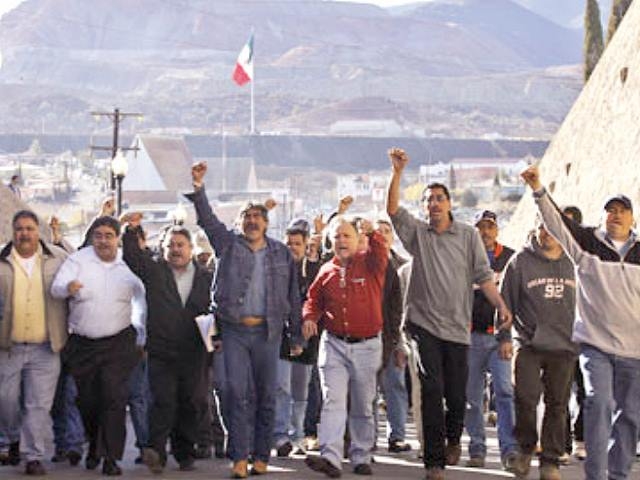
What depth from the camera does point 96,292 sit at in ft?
32.4

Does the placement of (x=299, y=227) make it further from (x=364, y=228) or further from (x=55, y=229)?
(x=55, y=229)

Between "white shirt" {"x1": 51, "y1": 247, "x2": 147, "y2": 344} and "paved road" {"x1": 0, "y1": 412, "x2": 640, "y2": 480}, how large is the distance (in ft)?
2.86

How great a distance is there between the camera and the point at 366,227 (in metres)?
10.1

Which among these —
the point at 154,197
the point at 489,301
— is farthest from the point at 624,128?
the point at 154,197

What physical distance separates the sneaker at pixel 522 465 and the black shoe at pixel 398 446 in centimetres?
172

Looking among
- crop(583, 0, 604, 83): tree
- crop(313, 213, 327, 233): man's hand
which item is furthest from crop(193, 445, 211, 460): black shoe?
crop(583, 0, 604, 83): tree

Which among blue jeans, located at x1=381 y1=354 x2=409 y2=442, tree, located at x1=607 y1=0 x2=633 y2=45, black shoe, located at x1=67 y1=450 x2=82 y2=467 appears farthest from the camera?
tree, located at x1=607 y1=0 x2=633 y2=45

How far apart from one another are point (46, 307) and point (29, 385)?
0.48 m

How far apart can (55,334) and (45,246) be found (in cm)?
58

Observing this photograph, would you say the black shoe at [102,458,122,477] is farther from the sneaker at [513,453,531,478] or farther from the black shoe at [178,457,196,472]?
the sneaker at [513,453,531,478]

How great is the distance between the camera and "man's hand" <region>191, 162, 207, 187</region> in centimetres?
977

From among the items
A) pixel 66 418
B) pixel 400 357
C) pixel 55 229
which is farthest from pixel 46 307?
pixel 55 229

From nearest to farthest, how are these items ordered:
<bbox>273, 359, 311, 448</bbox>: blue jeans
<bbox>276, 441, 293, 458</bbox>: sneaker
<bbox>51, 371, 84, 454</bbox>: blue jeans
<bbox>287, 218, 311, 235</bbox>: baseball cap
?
<bbox>51, 371, 84, 454</bbox>: blue jeans < <bbox>276, 441, 293, 458</bbox>: sneaker < <bbox>273, 359, 311, 448</bbox>: blue jeans < <bbox>287, 218, 311, 235</bbox>: baseball cap

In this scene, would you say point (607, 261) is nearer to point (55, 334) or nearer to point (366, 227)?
point (366, 227)
